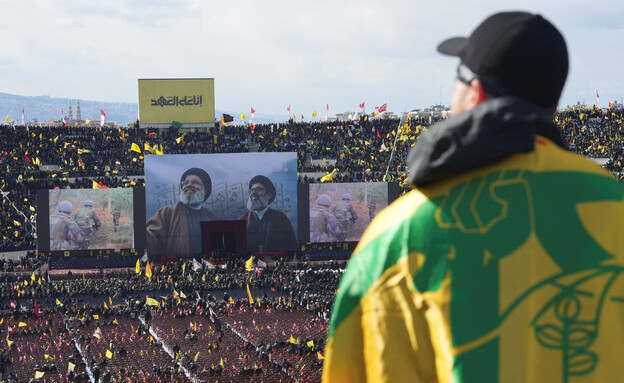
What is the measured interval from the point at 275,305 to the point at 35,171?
25.5m

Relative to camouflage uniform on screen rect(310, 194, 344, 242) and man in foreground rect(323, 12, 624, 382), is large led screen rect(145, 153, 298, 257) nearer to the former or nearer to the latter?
camouflage uniform on screen rect(310, 194, 344, 242)

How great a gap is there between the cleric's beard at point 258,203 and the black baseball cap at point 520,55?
41626 mm

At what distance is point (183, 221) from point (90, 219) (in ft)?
16.9

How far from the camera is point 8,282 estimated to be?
3794 cm

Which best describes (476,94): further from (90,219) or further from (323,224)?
(90,219)

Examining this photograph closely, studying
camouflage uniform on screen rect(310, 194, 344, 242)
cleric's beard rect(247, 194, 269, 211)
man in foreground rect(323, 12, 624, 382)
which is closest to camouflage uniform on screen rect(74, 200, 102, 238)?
cleric's beard rect(247, 194, 269, 211)

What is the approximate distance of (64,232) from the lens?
43281 mm

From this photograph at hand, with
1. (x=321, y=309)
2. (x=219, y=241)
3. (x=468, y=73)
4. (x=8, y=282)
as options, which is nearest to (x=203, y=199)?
(x=219, y=241)

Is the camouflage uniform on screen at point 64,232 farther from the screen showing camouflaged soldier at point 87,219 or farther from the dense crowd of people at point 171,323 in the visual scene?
the dense crowd of people at point 171,323

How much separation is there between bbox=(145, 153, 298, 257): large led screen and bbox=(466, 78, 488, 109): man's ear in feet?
136

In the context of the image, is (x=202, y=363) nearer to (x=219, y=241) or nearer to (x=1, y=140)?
(x=219, y=241)

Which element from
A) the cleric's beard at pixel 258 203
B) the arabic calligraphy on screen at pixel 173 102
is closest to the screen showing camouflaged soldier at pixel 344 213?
the cleric's beard at pixel 258 203

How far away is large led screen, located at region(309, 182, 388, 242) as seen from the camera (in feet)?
146

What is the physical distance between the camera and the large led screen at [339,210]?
44.4 meters
